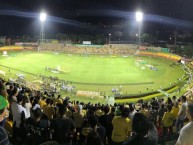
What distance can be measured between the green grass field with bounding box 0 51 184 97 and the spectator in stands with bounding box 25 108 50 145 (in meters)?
26.4

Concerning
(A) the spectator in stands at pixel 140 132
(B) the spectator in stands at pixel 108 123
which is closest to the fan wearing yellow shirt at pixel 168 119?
(B) the spectator in stands at pixel 108 123

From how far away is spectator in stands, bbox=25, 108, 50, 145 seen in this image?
826 centimetres

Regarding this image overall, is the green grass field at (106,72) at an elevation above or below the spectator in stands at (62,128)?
below

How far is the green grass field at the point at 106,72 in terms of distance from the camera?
38.4 metres

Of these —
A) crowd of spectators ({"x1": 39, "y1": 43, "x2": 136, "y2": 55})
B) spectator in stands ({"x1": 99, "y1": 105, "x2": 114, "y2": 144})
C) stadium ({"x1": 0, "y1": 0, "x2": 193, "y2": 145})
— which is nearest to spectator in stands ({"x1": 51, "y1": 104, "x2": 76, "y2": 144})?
stadium ({"x1": 0, "y1": 0, "x2": 193, "y2": 145})

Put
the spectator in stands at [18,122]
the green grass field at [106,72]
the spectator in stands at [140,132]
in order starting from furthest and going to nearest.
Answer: the green grass field at [106,72]
the spectator in stands at [18,122]
the spectator in stands at [140,132]

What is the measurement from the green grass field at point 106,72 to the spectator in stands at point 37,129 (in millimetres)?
26350

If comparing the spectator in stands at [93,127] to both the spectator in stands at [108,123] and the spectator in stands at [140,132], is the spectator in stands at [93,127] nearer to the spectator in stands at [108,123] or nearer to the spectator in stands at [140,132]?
the spectator in stands at [108,123]

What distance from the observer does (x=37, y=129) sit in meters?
8.49

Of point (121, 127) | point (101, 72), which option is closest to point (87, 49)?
point (101, 72)

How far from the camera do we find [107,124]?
10.3m

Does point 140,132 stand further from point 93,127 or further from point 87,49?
point 87,49

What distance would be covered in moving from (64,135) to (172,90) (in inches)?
1029

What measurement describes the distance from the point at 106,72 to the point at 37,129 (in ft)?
129
